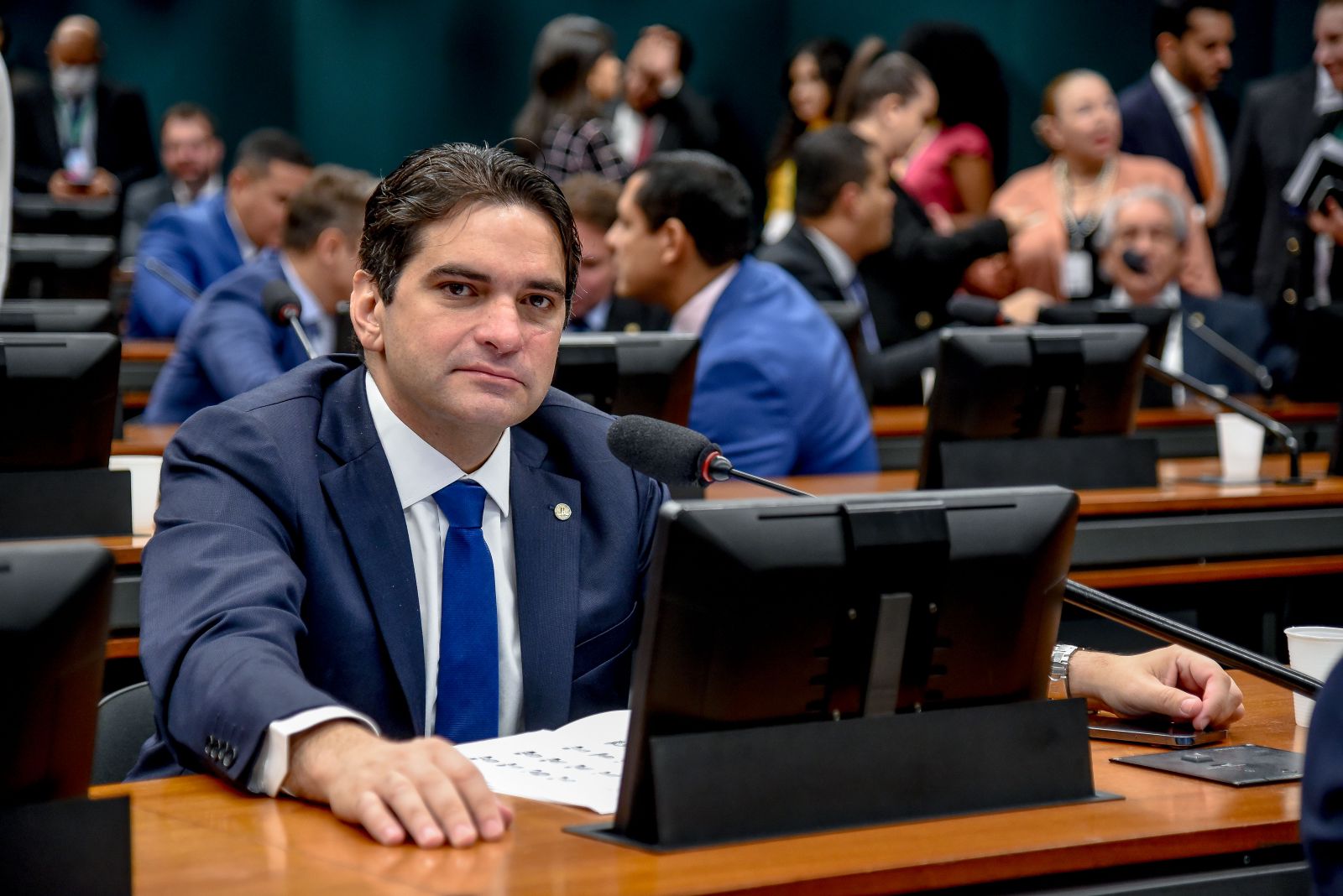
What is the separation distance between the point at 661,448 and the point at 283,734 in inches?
18.5

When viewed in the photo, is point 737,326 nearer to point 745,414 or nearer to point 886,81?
point 745,414

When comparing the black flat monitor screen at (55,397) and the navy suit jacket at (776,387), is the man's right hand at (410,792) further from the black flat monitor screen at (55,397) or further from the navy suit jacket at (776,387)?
the navy suit jacket at (776,387)

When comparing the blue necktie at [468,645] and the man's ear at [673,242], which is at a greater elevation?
the man's ear at [673,242]

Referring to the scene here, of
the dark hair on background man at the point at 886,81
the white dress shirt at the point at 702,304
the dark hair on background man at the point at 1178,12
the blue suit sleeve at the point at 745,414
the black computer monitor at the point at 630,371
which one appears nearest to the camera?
the black computer monitor at the point at 630,371

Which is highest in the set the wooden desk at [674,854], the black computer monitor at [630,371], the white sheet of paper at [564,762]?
the black computer monitor at [630,371]

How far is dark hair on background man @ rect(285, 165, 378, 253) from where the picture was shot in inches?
184

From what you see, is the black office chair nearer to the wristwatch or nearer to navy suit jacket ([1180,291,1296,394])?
the wristwatch

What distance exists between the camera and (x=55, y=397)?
107 inches

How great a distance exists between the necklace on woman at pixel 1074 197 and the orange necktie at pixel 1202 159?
87 centimetres

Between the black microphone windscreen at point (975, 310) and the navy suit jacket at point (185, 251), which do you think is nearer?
the black microphone windscreen at point (975, 310)

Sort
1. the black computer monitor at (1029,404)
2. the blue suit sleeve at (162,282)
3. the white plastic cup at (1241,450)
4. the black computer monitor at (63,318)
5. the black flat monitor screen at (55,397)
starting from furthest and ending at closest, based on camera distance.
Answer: the blue suit sleeve at (162,282), the white plastic cup at (1241,450), the black computer monitor at (63,318), the black computer monitor at (1029,404), the black flat monitor screen at (55,397)

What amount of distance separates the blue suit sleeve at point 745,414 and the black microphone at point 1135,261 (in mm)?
2229

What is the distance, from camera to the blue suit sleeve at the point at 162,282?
661 cm

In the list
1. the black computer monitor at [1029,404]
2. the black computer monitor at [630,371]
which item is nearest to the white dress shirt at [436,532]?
the black computer monitor at [630,371]
